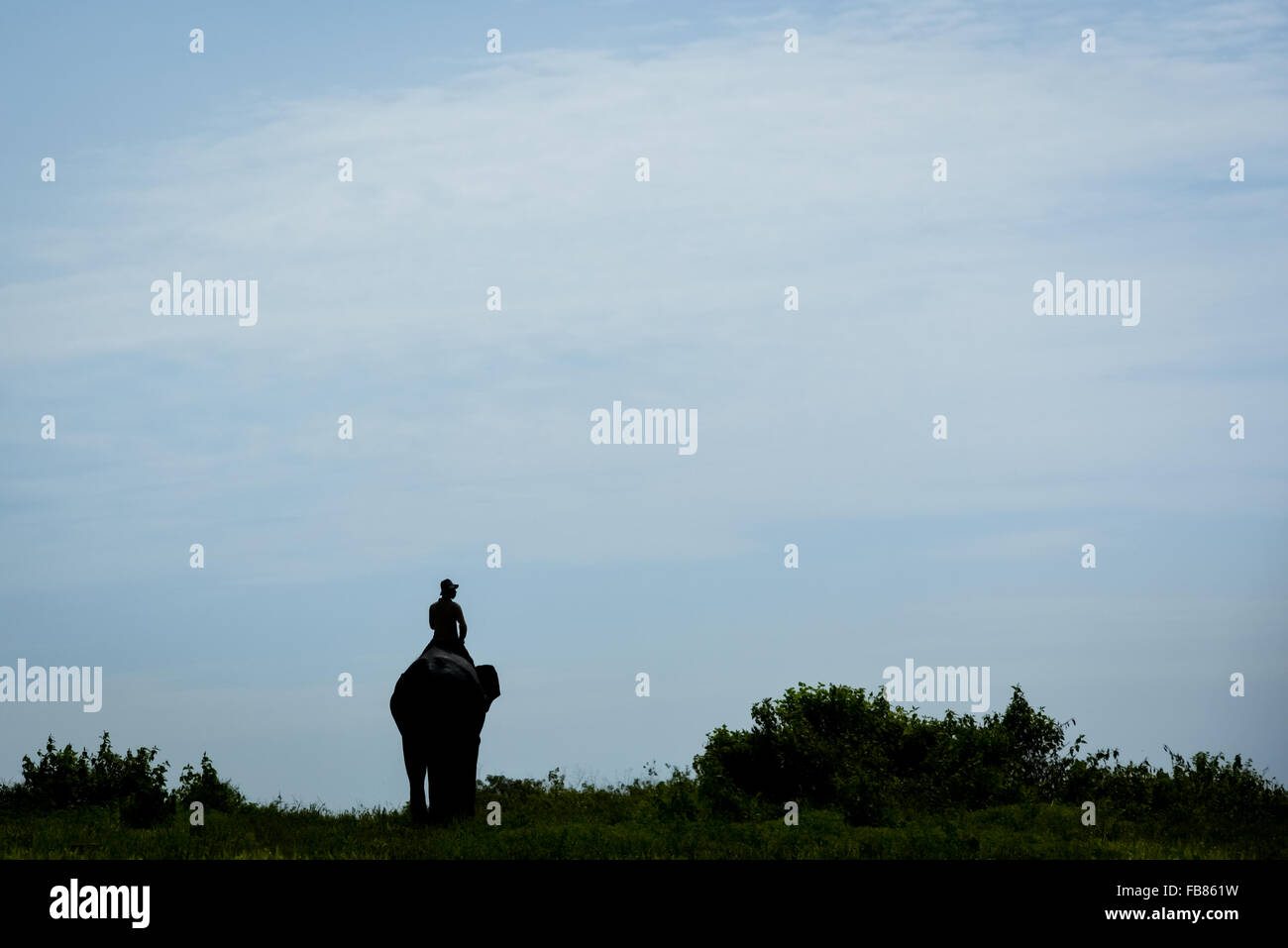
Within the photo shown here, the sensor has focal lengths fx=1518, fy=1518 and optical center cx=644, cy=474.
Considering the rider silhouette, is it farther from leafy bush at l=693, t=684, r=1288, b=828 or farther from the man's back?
leafy bush at l=693, t=684, r=1288, b=828

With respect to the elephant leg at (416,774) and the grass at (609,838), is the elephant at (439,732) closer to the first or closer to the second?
the elephant leg at (416,774)

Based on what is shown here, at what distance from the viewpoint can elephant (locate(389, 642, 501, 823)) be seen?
2377 cm

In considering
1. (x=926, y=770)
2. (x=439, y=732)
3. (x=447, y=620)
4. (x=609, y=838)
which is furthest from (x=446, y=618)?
(x=926, y=770)

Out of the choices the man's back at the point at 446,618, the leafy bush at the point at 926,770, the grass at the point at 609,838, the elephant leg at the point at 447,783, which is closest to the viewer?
the grass at the point at 609,838

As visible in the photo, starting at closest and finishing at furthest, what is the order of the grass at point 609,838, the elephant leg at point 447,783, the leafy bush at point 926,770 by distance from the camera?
the grass at point 609,838, the elephant leg at point 447,783, the leafy bush at point 926,770

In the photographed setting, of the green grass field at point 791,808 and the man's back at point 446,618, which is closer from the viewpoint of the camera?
the green grass field at point 791,808

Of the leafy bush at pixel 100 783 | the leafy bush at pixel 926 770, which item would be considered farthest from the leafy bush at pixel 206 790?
the leafy bush at pixel 926 770

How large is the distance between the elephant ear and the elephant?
40.1 inches

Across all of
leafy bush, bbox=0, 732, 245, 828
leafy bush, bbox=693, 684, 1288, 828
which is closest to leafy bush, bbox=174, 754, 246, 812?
leafy bush, bbox=0, 732, 245, 828

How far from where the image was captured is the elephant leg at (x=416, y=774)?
23.9 m

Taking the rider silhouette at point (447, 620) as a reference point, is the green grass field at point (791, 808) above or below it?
below

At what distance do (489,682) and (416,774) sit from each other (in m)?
2.14

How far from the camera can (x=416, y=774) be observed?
78.7ft
